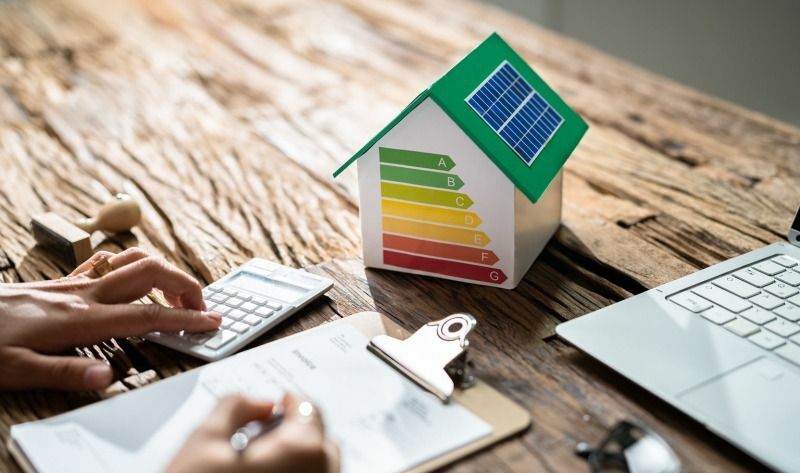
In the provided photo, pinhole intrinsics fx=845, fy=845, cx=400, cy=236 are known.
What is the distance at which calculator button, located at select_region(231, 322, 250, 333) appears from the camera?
0.80m

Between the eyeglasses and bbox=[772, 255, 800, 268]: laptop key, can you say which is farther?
bbox=[772, 255, 800, 268]: laptop key

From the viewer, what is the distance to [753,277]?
862 millimetres

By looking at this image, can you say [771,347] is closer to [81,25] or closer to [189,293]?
[189,293]

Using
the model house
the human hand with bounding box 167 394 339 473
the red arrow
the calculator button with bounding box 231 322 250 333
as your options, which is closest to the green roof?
the model house

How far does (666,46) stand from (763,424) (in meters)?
1.83

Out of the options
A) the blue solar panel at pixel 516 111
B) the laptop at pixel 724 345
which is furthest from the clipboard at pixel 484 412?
the blue solar panel at pixel 516 111

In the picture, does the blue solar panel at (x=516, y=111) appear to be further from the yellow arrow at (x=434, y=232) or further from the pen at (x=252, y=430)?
the pen at (x=252, y=430)

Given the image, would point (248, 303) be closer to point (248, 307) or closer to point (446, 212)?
point (248, 307)

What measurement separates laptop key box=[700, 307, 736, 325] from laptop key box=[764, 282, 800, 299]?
0.21 ft

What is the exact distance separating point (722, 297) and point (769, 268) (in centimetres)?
9

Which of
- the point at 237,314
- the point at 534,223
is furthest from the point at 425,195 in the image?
the point at 237,314

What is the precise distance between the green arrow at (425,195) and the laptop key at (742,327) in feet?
0.91

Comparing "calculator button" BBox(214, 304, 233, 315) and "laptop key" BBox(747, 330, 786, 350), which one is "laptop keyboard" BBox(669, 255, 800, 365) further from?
"calculator button" BBox(214, 304, 233, 315)

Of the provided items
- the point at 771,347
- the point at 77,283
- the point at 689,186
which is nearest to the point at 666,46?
the point at 689,186
